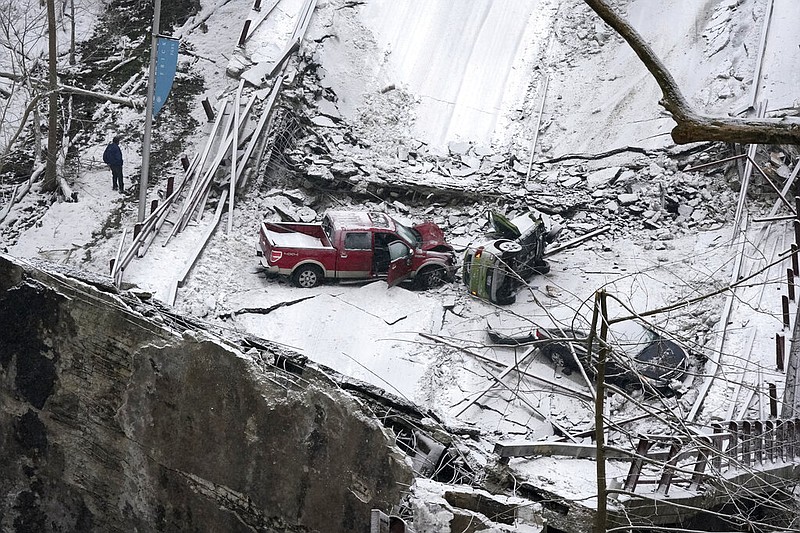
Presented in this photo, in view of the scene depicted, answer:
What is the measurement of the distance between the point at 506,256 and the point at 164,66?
6.67 m

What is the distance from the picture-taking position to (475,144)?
1877cm

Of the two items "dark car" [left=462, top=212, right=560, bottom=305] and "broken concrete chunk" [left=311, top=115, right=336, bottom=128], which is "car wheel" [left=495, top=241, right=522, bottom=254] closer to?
"dark car" [left=462, top=212, right=560, bottom=305]

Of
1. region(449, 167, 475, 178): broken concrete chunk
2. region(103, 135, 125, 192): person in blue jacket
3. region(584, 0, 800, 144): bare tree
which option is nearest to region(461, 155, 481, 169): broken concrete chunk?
region(449, 167, 475, 178): broken concrete chunk

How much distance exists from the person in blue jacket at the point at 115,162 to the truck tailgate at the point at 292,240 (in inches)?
155

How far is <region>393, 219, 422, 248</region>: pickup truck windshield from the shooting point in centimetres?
1534

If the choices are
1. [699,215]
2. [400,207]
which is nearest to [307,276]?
[400,207]

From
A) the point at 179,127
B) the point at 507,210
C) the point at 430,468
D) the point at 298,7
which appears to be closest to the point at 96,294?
the point at 430,468

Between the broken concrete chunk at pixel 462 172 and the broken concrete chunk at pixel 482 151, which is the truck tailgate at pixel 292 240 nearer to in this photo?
the broken concrete chunk at pixel 462 172

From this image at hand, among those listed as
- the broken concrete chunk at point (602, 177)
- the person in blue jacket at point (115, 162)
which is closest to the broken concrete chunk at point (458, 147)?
the broken concrete chunk at point (602, 177)

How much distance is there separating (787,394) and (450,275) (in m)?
6.15

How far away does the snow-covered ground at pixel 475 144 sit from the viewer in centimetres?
1323

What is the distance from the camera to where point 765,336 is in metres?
13.0

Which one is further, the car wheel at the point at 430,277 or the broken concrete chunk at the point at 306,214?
the broken concrete chunk at the point at 306,214

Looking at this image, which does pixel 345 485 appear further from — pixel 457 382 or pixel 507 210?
pixel 507 210
